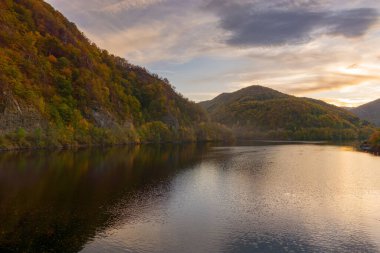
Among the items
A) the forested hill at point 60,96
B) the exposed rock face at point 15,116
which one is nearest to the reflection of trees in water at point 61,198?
the exposed rock face at point 15,116

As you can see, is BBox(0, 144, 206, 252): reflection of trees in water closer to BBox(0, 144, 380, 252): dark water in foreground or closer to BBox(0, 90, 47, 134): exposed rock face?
BBox(0, 144, 380, 252): dark water in foreground

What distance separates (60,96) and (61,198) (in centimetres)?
9799

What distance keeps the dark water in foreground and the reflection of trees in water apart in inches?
3.1

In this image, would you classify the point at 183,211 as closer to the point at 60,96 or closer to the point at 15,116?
the point at 15,116

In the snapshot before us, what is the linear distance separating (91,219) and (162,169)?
3543 centimetres

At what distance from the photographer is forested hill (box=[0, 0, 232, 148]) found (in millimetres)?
98875

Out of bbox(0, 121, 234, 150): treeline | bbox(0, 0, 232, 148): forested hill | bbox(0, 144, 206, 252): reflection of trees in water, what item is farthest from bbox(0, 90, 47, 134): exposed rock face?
bbox(0, 144, 206, 252): reflection of trees in water

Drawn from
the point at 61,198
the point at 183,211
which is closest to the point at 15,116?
the point at 61,198

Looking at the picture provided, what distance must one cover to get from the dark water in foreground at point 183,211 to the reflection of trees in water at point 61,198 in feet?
0.26

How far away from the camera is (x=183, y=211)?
34.8m

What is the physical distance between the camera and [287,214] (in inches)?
1341

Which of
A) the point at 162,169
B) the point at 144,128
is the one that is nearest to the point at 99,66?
the point at 144,128

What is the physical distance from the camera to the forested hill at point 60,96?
324 feet

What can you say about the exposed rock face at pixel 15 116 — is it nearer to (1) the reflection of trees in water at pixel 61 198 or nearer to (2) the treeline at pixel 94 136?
(2) the treeline at pixel 94 136
